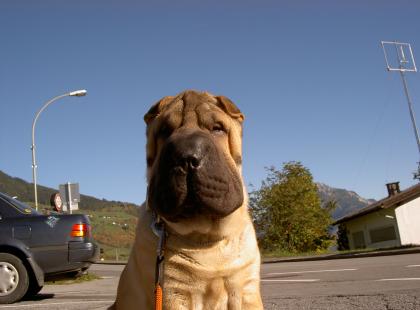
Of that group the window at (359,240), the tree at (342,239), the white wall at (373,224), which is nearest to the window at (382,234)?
the white wall at (373,224)

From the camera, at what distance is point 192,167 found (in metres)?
2.30

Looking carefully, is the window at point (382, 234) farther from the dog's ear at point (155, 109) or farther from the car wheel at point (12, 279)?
the dog's ear at point (155, 109)

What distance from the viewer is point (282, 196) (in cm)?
3512

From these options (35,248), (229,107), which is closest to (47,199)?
(35,248)

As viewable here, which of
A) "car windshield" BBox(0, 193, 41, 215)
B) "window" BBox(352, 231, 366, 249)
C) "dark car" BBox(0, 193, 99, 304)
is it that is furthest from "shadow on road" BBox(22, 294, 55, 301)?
"window" BBox(352, 231, 366, 249)

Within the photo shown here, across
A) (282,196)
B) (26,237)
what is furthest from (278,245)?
(26,237)

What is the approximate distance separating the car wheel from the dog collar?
5.46 metres

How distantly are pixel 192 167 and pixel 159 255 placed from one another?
50 cm

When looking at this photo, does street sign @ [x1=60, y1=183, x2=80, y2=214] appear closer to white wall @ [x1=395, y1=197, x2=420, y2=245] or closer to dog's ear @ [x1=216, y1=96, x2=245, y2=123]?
dog's ear @ [x1=216, y1=96, x2=245, y2=123]

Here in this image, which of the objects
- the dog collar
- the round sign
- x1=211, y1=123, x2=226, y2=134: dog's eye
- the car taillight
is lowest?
the dog collar

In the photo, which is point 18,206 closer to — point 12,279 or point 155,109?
point 12,279

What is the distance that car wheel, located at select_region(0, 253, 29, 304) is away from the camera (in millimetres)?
7109

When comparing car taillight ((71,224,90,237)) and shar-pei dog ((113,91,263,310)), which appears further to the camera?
car taillight ((71,224,90,237))

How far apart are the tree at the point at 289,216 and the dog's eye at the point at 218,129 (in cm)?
3054
